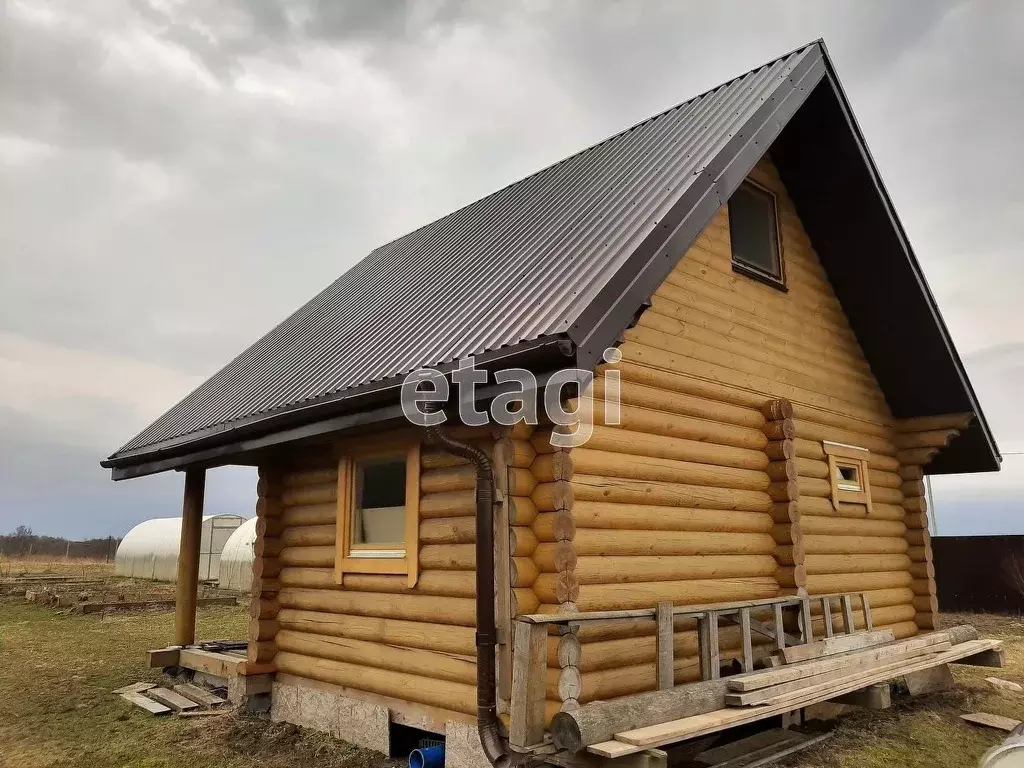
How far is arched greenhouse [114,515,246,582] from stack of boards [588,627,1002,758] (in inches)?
1005

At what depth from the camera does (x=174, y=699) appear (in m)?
9.05

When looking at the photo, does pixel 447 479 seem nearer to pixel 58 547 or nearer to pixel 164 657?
pixel 164 657

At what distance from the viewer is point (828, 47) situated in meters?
8.46

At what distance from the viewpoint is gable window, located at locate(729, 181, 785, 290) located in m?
8.68

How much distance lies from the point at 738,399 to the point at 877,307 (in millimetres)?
3388

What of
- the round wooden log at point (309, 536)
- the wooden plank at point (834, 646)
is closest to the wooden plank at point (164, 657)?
the round wooden log at point (309, 536)

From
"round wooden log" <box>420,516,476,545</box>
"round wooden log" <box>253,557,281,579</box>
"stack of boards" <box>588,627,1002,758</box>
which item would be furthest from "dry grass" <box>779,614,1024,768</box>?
"round wooden log" <box>253,557,281,579</box>

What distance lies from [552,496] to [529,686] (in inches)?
55.1

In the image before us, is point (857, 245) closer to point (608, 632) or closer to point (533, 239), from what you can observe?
point (533, 239)

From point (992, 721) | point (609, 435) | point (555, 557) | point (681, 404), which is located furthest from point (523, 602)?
point (992, 721)

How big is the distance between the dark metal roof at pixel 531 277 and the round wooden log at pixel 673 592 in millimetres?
2078

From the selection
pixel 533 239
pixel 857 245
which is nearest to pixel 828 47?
pixel 857 245

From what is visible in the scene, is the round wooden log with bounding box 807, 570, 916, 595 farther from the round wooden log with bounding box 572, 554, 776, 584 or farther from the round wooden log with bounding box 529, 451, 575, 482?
the round wooden log with bounding box 529, 451, 575, 482

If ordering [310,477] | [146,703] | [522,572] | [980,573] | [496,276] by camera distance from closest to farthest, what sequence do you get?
[522,572] → [496,276] → [310,477] → [146,703] → [980,573]
